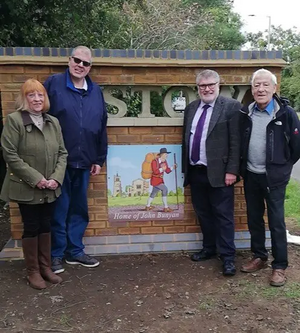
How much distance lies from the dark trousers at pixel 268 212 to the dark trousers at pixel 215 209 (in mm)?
196

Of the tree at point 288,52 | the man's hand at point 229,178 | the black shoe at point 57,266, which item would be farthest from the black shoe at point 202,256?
the tree at point 288,52

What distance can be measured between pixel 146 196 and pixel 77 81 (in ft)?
4.63

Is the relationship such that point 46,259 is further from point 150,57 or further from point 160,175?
point 150,57

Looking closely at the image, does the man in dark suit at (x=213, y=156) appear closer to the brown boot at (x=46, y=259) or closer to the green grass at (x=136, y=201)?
the green grass at (x=136, y=201)

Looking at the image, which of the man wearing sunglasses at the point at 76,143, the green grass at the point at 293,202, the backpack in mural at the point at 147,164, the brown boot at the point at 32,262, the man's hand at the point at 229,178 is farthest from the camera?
the green grass at the point at 293,202

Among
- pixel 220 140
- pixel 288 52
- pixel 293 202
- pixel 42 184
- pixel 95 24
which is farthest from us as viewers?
pixel 288 52

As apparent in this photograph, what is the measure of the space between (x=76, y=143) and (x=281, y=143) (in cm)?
181

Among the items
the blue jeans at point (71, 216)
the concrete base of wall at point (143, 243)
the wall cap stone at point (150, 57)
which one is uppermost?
the wall cap stone at point (150, 57)

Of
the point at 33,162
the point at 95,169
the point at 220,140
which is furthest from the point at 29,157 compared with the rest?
the point at 220,140

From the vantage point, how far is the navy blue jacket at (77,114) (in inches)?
148

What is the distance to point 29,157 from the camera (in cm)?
344

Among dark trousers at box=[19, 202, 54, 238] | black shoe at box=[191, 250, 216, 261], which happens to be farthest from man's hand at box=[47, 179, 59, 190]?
black shoe at box=[191, 250, 216, 261]

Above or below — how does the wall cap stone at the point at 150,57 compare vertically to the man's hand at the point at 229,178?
above

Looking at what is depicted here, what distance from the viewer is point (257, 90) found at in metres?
3.57
